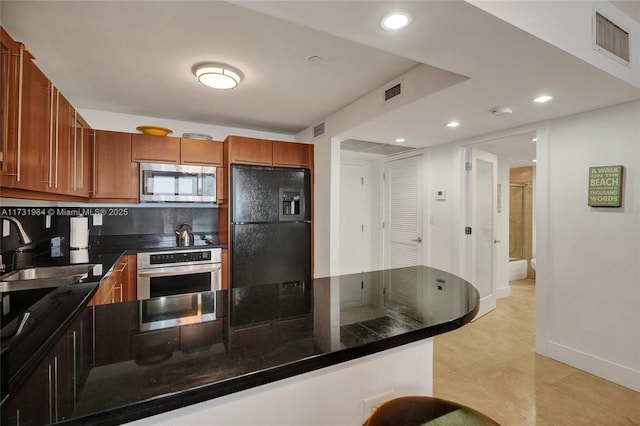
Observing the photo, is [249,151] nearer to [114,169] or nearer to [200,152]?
[200,152]

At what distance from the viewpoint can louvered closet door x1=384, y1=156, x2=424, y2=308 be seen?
405 cm

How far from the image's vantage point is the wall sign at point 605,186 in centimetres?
225

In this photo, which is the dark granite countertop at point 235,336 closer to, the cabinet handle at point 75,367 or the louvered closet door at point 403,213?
the cabinet handle at point 75,367

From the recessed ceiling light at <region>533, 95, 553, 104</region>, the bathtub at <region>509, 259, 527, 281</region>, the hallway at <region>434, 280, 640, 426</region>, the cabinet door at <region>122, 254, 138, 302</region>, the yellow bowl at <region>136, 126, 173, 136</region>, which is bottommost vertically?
the hallway at <region>434, 280, 640, 426</region>

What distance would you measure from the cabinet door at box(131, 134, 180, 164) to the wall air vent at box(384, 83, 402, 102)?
2.24 m

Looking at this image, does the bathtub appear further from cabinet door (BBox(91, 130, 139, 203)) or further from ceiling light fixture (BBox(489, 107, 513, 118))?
cabinet door (BBox(91, 130, 139, 203))

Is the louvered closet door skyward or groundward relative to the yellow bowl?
groundward

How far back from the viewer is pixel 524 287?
16.1 feet

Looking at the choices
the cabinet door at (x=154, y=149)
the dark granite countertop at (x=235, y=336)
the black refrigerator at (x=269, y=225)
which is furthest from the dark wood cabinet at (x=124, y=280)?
the dark granite countertop at (x=235, y=336)

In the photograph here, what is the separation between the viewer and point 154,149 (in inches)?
126

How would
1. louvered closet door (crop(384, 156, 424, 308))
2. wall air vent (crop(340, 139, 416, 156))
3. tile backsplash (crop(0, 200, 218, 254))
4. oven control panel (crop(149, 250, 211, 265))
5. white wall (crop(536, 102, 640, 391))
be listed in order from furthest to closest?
louvered closet door (crop(384, 156, 424, 308)) < wall air vent (crop(340, 139, 416, 156)) < oven control panel (crop(149, 250, 211, 265)) < tile backsplash (crop(0, 200, 218, 254)) < white wall (crop(536, 102, 640, 391))

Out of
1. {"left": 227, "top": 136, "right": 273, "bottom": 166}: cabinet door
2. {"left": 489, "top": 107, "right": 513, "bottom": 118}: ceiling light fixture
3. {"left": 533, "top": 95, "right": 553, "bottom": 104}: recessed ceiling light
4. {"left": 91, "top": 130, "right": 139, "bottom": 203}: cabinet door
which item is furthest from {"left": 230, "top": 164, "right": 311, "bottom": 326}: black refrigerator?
{"left": 533, "top": 95, "right": 553, "bottom": 104}: recessed ceiling light

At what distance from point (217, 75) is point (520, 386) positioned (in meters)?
3.23

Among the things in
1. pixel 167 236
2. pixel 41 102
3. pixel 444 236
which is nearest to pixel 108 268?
pixel 41 102
